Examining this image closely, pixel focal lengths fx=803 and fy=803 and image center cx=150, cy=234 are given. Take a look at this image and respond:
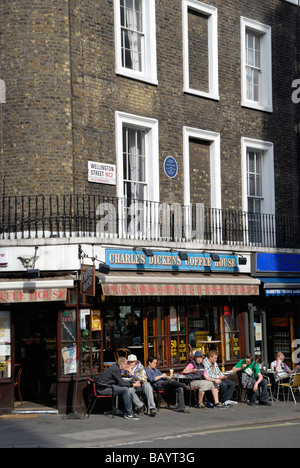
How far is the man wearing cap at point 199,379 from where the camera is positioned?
17.7 metres

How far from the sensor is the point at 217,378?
1806cm

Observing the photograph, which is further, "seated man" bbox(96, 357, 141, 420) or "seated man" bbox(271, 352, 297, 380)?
"seated man" bbox(271, 352, 297, 380)

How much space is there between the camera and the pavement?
13000 millimetres

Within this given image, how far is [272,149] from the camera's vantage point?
22531 millimetres

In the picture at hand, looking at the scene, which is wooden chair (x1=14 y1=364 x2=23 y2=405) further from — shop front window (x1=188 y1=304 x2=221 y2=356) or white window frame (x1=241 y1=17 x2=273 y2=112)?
white window frame (x1=241 y1=17 x2=273 y2=112)

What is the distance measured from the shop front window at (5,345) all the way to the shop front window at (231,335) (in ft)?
20.3

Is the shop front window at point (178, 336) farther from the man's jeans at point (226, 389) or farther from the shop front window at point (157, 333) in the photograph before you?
the man's jeans at point (226, 389)

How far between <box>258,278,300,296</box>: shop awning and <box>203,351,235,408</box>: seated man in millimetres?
3347

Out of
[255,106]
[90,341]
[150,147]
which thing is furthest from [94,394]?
[255,106]

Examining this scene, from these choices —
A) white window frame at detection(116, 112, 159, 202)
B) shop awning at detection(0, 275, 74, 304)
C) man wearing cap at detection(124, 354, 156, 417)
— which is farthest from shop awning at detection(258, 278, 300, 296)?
shop awning at detection(0, 275, 74, 304)

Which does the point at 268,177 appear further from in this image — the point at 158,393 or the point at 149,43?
the point at 158,393

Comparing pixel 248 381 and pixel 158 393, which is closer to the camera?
pixel 158 393

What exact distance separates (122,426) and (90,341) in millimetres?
Answer: 2577
